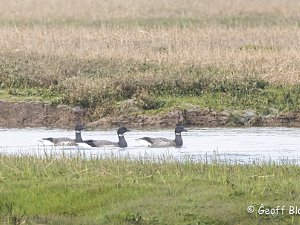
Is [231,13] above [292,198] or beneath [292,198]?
above

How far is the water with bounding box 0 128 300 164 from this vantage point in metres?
16.2

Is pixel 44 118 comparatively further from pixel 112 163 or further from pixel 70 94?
pixel 112 163

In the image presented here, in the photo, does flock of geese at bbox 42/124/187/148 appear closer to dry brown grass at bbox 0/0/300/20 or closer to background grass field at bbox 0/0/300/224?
background grass field at bbox 0/0/300/224

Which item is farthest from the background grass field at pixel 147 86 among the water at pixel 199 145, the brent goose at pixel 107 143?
the brent goose at pixel 107 143

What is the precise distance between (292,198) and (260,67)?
12802 millimetres

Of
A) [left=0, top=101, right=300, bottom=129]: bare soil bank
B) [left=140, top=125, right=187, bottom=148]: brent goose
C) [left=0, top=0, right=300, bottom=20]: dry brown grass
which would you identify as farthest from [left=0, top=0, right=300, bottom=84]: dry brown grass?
[left=140, top=125, right=187, bottom=148]: brent goose

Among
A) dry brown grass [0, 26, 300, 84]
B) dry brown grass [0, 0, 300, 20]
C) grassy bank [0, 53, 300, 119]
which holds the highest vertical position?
dry brown grass [0, 0, 300, 20]

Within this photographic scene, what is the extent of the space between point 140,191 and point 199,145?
283 inches

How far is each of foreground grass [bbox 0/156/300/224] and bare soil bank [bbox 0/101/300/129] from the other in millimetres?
7892

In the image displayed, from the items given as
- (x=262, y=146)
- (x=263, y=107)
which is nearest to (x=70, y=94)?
(x=263, y=107)

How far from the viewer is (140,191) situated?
11.3 meters

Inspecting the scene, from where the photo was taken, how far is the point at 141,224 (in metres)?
10.1

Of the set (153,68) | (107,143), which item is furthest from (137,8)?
(107,143)

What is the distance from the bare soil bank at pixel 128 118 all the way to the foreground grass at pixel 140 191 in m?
7.89
